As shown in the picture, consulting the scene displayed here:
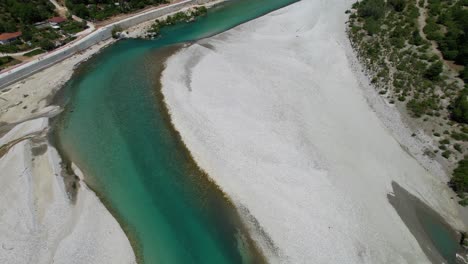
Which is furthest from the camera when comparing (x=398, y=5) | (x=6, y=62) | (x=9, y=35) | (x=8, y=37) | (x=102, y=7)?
(x=102, y=7)

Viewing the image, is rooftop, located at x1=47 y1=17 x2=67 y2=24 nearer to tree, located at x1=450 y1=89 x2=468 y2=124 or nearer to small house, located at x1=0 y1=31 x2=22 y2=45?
small house, located at x1=0 y1=31 x2=22 y2=45

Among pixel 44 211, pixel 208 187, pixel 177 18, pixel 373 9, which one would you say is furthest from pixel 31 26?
pixel 373 9

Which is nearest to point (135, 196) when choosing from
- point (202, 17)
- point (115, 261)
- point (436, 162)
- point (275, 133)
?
point (115, 261)

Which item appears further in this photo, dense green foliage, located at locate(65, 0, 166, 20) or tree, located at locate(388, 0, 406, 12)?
dense green foliage, located at locate(65, 0, 166, 20)

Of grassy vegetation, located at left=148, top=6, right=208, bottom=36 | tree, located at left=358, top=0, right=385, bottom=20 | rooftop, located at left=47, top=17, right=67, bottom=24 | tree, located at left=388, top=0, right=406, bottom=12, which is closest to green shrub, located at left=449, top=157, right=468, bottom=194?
tree, located at left=358, top=0, right=385, bottom=20

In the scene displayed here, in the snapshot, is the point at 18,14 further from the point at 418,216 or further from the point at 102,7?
the point at 418,216

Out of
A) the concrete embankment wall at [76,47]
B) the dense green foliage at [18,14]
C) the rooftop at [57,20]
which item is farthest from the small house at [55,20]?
the concrete embankment wall at [76,47]

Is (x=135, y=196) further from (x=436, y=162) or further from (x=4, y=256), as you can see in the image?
(x=436, y=162)
